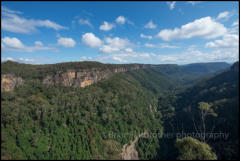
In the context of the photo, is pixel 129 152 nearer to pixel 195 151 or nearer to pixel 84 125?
pixel 84 125

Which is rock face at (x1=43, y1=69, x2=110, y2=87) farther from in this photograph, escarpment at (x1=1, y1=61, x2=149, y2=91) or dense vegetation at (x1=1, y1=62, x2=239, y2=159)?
dense vegetation at (x1=1, y1=62, x2=239, y2=159)

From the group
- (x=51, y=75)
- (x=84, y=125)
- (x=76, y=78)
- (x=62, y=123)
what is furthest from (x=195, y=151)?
(x=51, y=75)

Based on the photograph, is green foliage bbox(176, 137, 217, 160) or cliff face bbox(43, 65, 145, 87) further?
cliff face bbox(43, 65, 145, 87)

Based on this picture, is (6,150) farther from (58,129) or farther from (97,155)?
(97,155)

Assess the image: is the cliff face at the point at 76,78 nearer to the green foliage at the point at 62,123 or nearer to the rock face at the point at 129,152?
the green foliage at the point at 62,123

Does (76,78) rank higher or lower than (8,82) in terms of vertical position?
higher

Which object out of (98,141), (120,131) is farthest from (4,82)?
(120,131)

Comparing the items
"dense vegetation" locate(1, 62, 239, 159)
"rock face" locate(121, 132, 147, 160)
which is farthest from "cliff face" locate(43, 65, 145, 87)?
"rock face" locate(121, 132, 147, 160)

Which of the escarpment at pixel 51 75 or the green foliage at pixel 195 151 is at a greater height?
the escarpment at pixel 51 75

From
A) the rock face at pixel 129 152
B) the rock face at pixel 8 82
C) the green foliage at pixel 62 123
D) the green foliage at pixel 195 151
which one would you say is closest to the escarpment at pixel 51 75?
the rock face at pixel 8 82
